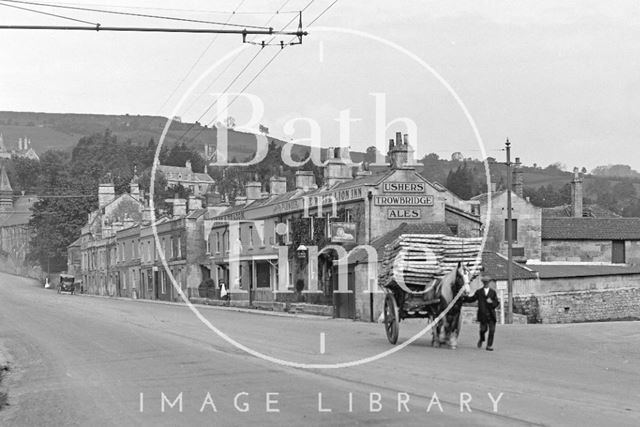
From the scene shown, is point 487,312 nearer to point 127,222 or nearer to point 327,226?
point 327,226

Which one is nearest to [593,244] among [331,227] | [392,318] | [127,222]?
[331,227]

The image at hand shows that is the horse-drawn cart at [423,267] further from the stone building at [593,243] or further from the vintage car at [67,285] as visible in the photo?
the vintage car at [67,285]

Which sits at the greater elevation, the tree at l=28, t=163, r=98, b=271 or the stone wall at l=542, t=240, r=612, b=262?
the tree at l=28, t=163, r=98, b=271

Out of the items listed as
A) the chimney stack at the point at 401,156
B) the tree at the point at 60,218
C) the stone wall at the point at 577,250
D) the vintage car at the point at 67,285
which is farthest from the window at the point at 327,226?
the tree at the point at 60,218

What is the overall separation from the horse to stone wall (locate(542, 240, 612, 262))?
4096cm

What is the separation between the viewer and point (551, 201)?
129 metres

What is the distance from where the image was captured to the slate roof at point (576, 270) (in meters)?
48.7

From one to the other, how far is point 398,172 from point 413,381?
100.0 feet

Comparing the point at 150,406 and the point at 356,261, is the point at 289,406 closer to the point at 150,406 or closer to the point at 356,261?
the point at 150,406

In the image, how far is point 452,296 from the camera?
1964 centimetres

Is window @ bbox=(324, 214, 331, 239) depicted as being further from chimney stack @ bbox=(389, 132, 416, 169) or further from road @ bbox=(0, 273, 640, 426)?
road @ bbox=(0, 273, 640, 426)

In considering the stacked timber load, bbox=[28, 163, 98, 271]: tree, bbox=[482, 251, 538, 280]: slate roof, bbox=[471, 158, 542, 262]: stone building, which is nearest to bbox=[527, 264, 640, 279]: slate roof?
bbox=[482, 251, 538, 280]: slate roof

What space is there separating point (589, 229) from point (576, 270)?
9.84 m

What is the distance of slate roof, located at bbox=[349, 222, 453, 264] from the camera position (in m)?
42.4
